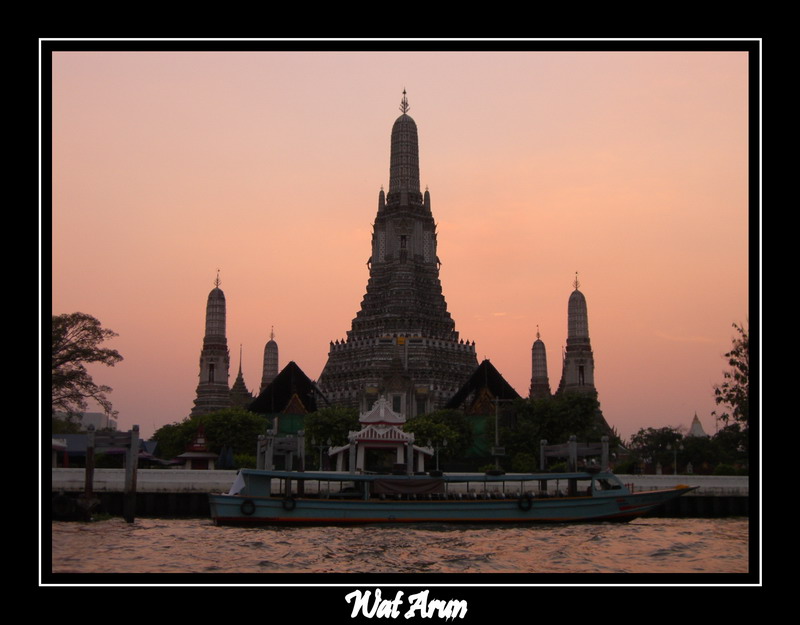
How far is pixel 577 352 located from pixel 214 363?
3479cm

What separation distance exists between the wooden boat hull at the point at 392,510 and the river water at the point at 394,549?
571 millimetres

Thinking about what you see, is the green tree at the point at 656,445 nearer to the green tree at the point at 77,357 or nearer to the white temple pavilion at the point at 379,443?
the white temple pavilion at the point at 379,443

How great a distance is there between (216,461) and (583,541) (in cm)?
3328

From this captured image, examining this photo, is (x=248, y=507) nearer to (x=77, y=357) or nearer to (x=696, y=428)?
(x=77, y=357)

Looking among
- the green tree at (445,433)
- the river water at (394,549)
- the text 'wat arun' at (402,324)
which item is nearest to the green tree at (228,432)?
the green tree at (445,433)

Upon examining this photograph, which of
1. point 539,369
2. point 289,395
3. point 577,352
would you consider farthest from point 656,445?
point 289,395

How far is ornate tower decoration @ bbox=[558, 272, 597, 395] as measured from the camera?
95812 mm

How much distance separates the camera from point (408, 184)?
104 m

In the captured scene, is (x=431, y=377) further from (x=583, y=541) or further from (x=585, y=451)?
(x=583, y=541)

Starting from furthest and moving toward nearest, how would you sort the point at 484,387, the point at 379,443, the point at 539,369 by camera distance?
1. the point at 539,369
2. the point at 484,387
3. the point at 379,443

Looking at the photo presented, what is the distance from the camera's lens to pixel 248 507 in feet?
130

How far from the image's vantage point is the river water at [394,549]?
92.2 feet
